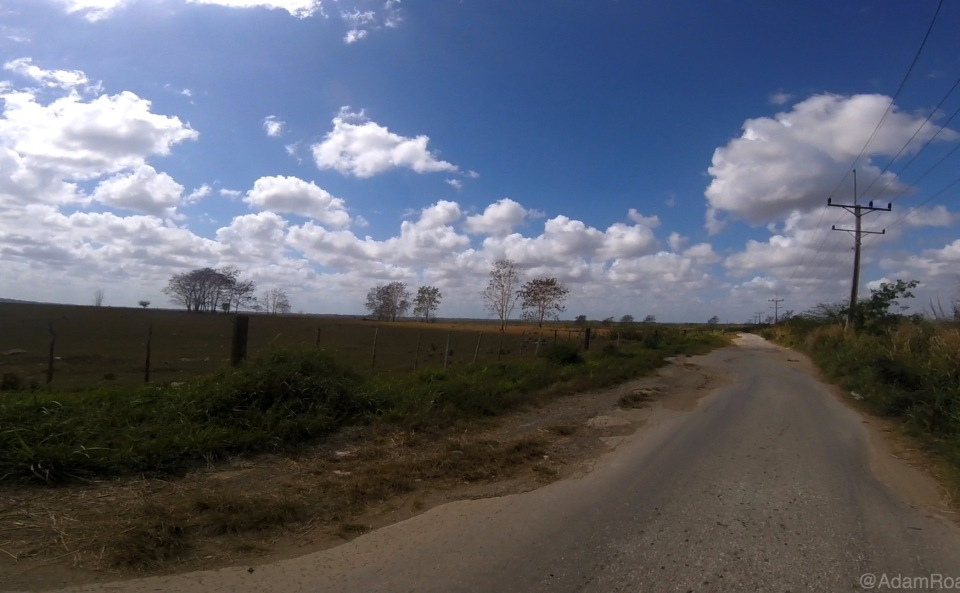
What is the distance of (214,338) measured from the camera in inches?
1212

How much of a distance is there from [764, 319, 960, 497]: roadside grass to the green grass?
6.50 metres

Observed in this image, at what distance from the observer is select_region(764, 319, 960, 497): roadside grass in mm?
8875

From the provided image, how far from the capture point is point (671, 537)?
4.81m

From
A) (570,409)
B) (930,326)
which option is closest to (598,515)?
(570,409)

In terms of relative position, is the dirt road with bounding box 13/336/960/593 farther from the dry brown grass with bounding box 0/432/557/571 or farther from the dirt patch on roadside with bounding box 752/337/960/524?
the dry brown grass with bounding box 0/432/557/571

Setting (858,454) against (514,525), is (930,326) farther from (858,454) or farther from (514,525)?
(514,525)

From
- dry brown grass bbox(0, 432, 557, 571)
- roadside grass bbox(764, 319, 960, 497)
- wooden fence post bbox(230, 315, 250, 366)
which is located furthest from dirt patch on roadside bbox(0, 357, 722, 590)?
roadside grass bbox(764, 319, 960, 497)

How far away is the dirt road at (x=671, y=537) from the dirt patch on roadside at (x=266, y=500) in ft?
0.97

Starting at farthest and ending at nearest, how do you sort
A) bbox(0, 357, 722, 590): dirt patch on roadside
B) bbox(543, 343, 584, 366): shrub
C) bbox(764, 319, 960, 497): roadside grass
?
1. bbox(543, 343, 584, 366): shrub
2. bbox(764, 319, 960, 497): roadside grass
3. bbox(0, 357, 722, 590): dirt patch on roadside

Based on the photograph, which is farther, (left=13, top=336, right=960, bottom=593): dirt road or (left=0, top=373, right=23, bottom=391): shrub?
(left=0, top=373, right=23, bottom=391): shrub

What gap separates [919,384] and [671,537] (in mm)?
9639

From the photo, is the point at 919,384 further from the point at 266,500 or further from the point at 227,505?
the point at 227,505

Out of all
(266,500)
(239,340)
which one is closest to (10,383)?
(239,340)

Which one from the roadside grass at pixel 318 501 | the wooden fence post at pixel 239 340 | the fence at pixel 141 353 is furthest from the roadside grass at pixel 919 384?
the wooden fence post at pixel 239 340
